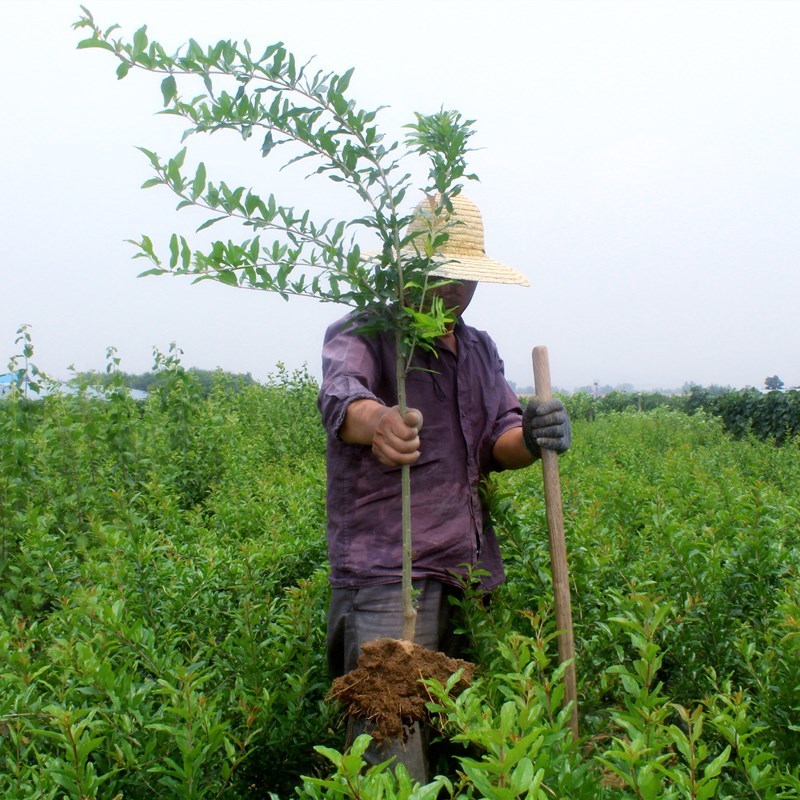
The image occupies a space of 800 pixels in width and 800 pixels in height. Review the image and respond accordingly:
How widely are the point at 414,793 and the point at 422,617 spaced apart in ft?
4.77

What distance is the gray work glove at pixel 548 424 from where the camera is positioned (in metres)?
2.59

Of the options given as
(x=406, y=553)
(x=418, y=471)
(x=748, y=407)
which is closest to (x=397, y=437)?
(x=406, y=553)

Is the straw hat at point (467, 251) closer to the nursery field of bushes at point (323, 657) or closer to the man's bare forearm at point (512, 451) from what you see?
the man's bare forearm at point (512, 451)

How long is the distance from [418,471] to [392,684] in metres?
0.83

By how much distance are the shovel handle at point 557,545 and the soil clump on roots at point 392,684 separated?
369 mm

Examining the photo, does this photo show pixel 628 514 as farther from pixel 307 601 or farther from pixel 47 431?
A: pixel 47 431

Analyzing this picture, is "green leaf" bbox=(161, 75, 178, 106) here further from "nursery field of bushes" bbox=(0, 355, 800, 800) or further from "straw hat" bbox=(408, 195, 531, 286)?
"nursery field of bushes" bbox=(0, 355, 800, 800)

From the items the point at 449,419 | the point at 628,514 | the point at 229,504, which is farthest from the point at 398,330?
the point at 229,504

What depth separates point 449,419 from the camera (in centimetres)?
284

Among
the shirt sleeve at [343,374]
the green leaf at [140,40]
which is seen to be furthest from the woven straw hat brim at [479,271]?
the green leaf at [140,40]

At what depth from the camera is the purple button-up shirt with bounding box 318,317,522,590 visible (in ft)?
8.56

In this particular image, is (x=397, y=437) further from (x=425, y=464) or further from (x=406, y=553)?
(x=425, y=464)

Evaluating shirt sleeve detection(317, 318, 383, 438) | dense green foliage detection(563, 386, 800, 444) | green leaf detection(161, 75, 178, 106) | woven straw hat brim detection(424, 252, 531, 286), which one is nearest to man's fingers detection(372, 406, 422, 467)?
shirt sleeve detection(317, 318, 383, 438)

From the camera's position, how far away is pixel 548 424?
8.54 ft
